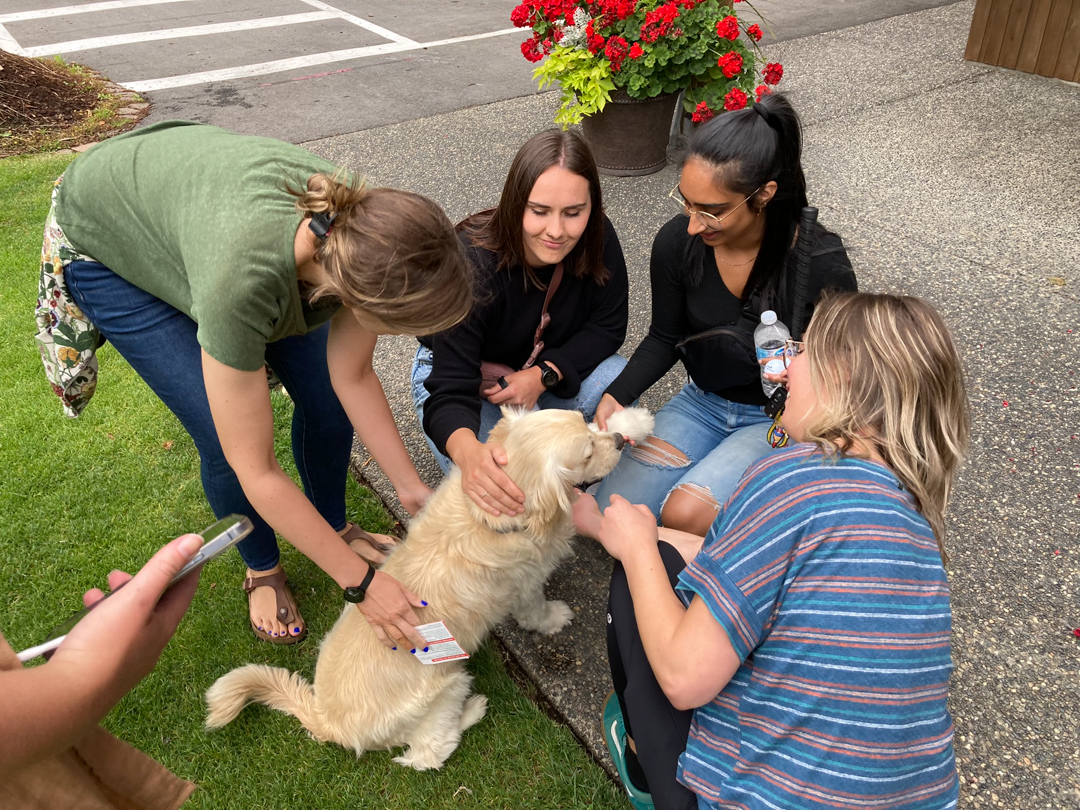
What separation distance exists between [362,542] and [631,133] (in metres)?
4.23

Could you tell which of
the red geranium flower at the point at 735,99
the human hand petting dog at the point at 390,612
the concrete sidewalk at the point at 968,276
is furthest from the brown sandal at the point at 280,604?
the red geranium flower at the point at 735,99

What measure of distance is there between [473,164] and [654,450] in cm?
447

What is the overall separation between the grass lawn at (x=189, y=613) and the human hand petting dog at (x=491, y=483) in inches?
31.7

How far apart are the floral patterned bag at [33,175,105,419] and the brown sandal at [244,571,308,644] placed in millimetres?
974

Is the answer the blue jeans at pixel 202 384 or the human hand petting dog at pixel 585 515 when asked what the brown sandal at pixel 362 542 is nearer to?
the blue jeans at pixel 202 384

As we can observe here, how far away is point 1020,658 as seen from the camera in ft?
8.55

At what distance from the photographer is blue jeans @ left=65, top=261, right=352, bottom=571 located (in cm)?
236

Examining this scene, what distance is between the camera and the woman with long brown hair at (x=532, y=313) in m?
2.78

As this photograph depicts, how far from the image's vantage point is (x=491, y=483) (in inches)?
93.4

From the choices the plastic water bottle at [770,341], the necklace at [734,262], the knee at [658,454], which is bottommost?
the knee at [658,454]

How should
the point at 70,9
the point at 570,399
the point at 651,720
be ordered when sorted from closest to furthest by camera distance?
the point at 651,720
the point at 570,399
the point at 70,9

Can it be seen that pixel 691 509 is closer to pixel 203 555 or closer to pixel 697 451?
pixel 697 451

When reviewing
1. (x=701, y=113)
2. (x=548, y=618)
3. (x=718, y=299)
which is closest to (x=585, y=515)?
(x=548, y=618)

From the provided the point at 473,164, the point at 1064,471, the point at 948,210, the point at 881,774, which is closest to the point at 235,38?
the point at 473,164
